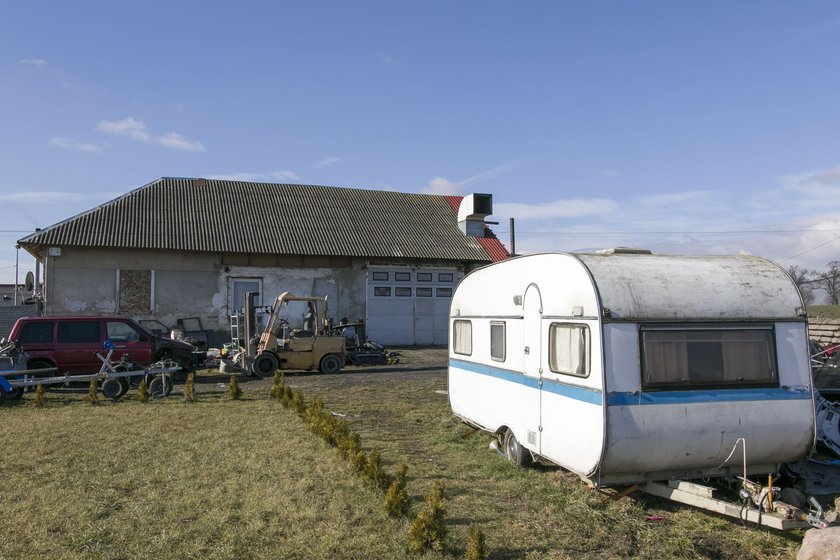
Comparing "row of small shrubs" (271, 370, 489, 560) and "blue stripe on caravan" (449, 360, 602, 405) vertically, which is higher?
"blue stripe on caravan" (449, 360, 602, 405)

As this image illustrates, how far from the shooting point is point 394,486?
5.95 m

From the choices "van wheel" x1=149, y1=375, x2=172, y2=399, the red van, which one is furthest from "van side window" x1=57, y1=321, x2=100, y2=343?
"van wheel" x1=149, y1=375, x2=172, y2=399

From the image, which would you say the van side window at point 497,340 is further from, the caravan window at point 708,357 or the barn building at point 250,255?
the barn building at point 250,255

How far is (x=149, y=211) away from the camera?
24906 mm

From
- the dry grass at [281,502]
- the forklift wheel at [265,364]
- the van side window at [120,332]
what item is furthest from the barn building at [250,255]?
the dry grass at [281,502]

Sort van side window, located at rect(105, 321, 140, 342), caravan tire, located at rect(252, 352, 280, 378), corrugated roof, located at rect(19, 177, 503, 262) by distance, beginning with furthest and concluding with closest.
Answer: corrugated roof, located at rect(19, 177, 503, 262)
caravan tire, located at rect(252, 352, 280, 378)
van side window, located at rect(105, 321, 140, 342)

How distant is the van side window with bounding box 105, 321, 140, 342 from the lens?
599 inches

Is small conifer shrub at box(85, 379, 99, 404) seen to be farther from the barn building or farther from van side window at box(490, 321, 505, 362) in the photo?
the barn building

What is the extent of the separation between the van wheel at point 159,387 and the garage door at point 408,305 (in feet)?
42.0

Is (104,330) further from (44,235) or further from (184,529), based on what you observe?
(184,529)

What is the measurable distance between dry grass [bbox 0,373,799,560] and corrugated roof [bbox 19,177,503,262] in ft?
46.1

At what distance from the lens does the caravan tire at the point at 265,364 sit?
16625 mm

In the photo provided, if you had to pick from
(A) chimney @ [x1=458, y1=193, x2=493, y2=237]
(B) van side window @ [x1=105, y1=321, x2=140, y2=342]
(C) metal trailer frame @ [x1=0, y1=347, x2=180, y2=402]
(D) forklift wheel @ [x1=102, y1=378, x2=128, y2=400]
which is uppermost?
(A) chimney @ [x1=458, y1=193, x2=493, y2=237]

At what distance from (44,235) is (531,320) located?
65.7 ft
